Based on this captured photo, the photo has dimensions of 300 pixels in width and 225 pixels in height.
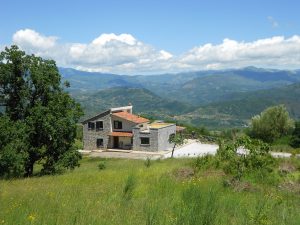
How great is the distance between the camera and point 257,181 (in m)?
13.7

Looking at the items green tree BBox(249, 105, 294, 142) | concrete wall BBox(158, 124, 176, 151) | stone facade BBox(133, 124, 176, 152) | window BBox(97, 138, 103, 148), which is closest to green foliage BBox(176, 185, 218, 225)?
stone facade BBox(133, 124, 176, 152)

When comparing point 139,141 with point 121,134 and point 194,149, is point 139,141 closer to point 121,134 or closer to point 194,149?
point 121,134

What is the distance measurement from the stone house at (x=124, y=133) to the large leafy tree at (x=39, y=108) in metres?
30.5

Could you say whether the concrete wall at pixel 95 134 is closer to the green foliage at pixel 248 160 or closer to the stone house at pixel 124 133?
the stone house at pixel 124 133

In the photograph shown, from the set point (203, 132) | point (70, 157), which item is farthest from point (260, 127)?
point (70, 157)

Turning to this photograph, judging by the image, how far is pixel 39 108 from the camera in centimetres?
2398

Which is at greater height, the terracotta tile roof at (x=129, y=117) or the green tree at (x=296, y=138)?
the terracotta tile roof at (x=129, y=117)

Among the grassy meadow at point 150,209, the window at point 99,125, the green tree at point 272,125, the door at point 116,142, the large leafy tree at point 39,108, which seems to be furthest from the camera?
the green tree at point 272,125

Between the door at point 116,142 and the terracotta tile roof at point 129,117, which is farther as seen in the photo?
the door at point 116,142

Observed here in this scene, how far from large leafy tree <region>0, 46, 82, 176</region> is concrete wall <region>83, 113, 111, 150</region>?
34.0 meters

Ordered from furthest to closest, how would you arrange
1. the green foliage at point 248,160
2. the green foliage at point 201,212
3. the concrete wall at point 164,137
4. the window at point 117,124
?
the window at point 117,124, the concrete wall at point 164,137, the green foliage at point 248,160, the green foliage at point 201,212

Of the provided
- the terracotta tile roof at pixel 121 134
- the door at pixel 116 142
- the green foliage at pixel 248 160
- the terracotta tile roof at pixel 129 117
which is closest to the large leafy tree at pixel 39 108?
the green foliage at pixel 248 160

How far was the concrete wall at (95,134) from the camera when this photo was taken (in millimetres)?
60125

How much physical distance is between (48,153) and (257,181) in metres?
15.6
